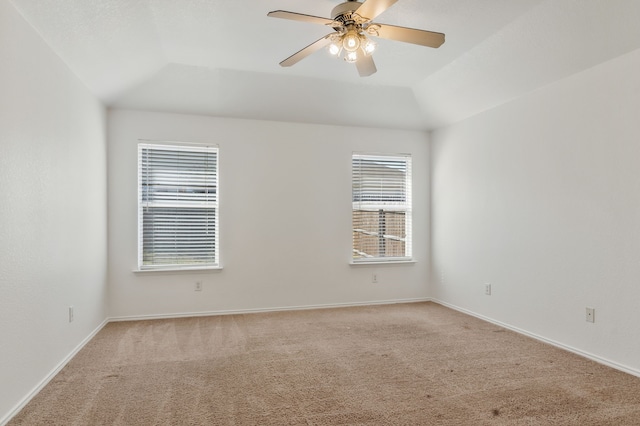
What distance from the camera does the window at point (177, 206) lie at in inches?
176

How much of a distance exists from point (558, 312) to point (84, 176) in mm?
4465

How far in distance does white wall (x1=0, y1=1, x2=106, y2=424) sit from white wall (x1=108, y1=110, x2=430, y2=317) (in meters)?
0.60

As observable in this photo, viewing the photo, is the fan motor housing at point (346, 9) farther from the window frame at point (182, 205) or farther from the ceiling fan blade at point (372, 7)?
the window frame at point (182, 205)

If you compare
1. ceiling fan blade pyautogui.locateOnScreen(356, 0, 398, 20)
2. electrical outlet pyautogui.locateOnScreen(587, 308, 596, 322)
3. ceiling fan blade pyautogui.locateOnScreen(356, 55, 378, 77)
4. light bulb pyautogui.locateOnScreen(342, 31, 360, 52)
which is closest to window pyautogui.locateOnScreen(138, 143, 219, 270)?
ceiling fan blade pyautogui.locateOnScreen(356, 55, 378, 77)

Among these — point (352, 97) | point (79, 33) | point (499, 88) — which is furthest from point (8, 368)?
point (499, 88)

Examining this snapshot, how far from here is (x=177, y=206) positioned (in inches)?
179

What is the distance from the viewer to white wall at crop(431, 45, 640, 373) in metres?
2.89

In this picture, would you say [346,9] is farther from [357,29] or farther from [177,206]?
[177,206]

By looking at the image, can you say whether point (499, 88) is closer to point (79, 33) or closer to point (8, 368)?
point (79, 33)

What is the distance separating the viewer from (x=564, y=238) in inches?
133

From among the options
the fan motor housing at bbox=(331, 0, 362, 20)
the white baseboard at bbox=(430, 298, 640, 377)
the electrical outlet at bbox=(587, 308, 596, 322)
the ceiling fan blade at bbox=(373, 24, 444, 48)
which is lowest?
→ the white baseboard at bbox=(430, 298, 640, 377)

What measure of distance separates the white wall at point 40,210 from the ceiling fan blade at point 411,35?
2.21 m

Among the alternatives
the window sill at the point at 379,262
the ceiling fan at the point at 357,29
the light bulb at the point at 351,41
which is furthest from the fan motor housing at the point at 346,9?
the window sill at the point at 379,262

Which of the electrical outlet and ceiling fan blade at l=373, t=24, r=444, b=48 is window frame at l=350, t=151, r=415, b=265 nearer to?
the electrical outlet
